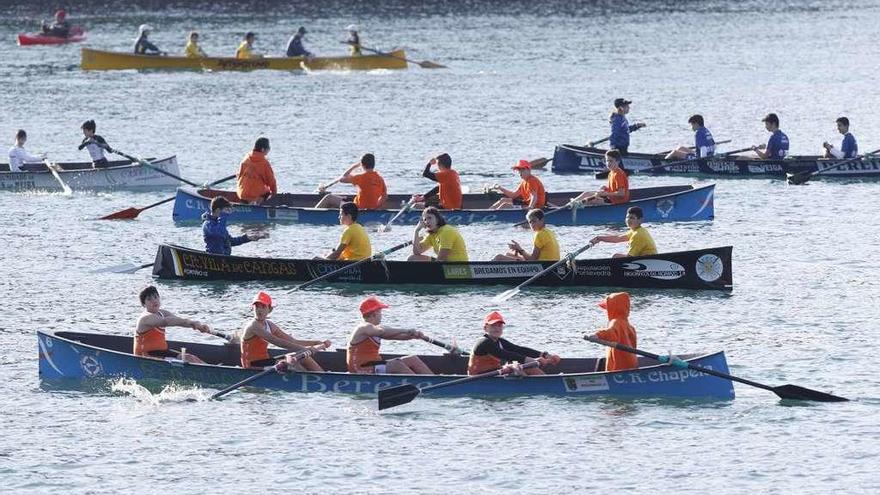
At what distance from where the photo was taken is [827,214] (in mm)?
43969

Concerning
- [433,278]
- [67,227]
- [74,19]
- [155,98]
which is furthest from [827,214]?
[74,19]

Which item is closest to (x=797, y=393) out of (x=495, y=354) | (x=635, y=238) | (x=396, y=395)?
(x=495, y=354)

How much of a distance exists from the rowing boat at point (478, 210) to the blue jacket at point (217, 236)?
5984 millimetres

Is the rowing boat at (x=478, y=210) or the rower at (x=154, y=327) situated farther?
the rowing boat at (x=478, y=210)

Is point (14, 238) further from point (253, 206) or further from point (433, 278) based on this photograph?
point (433, 278)

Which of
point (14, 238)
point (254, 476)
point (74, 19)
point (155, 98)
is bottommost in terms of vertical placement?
point (254, 476)

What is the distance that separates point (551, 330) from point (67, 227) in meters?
16.9

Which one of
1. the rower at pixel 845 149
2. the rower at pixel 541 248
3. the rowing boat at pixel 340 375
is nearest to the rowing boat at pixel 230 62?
the rower at pixel 845 149

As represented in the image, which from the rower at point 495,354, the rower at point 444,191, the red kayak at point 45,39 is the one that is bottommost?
the rower at point 495,354

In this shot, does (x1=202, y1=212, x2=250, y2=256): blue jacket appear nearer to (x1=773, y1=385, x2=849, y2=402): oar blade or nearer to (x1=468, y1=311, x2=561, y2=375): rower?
(x1=468, y1=311, x2=561, y2=375): rower

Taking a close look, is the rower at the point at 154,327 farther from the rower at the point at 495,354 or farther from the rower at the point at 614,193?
the rower at the point at 614,193

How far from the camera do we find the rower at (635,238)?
33844 mm

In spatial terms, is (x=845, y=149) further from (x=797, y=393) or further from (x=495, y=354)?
(x=495, y=354)

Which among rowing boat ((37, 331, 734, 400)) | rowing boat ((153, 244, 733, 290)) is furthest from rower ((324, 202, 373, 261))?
rowing boat ((37, 331, 734, 400))
